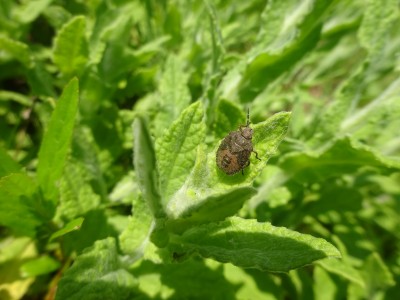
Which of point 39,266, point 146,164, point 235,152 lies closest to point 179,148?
point 235,152

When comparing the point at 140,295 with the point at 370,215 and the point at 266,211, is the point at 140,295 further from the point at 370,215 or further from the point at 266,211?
Answer: the point at 370,215

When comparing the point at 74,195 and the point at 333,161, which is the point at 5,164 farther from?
the point at 333,161

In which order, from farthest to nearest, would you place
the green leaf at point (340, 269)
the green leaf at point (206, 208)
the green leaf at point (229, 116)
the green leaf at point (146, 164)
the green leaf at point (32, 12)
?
the green leaf at point (32, 12) → the green leaf at point (340, 269) → the green leaf at point (229, 116) → the green leaf at point (206, 208) → the green leaf at point (146, 164)

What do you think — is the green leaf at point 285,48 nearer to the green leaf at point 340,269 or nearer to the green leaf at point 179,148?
the green leaf at point 179,148

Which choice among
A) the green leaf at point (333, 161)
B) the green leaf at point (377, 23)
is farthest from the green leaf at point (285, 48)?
the green leaf at point (333, 161)

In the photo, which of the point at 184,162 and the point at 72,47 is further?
the point at 72,47

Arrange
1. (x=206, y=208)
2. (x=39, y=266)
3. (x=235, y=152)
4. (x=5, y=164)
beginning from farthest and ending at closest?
(x=39, y=266), (x=5, y=164), (x=235, y=152), (x=206, y=208)

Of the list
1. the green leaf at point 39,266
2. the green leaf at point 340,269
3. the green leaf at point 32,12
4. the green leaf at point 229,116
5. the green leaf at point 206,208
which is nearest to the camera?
the green leaf at point 206,208

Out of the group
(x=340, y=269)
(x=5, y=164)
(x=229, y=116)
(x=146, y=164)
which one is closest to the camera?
(x=146, y=164)
